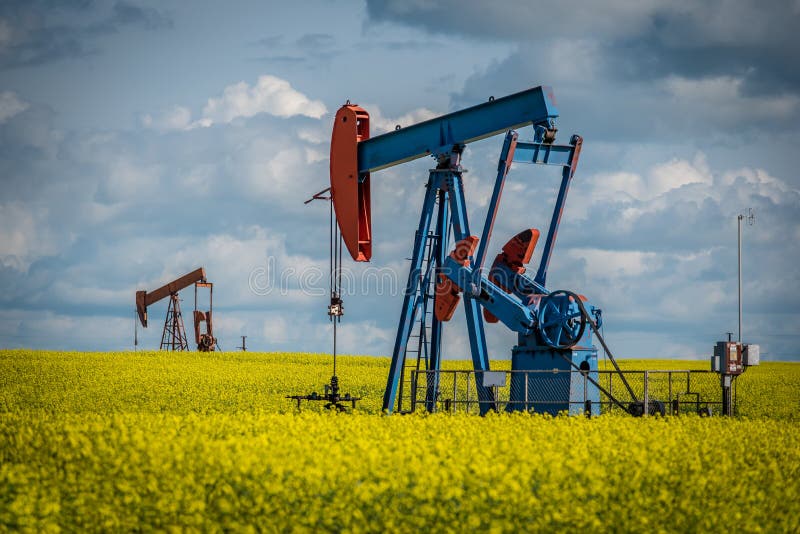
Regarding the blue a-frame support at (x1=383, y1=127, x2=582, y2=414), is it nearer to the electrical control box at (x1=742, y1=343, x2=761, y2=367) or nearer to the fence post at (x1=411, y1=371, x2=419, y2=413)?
the fence post at (x1=411, y1=371, x2=419, y2=413)

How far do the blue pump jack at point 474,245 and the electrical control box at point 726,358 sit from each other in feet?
7.29

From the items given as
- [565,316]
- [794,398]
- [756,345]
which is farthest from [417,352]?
[794,398]

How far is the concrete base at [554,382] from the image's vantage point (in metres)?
17.3

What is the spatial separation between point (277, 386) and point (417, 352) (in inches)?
453

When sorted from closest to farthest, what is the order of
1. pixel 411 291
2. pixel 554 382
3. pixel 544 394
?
pixel 554 382 < pixel 544 394 < pixel 411 291

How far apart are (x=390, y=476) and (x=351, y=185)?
12465 millimetres

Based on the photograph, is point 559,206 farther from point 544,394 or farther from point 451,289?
point 544,394

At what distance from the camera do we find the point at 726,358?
18.2 metres

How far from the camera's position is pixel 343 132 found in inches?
806

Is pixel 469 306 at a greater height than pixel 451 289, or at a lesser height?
lesser

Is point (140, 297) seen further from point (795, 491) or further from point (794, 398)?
point (795, 491)

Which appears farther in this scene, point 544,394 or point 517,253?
point 517,253

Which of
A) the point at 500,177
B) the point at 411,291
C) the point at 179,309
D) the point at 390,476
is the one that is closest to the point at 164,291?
the point at 179,309

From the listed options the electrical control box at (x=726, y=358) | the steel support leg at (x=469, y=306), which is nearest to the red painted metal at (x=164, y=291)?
the steel support leg at (x=469, y=306)
